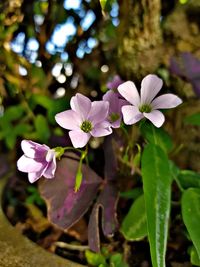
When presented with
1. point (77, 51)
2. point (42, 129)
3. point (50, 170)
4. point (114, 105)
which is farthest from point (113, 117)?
point (77, 51)

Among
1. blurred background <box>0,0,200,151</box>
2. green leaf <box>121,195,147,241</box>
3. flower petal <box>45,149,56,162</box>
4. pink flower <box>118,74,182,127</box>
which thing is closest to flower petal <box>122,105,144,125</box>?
pink flower <box>118,74,182,127</box>

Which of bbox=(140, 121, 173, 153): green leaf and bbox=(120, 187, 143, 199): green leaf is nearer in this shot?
bbox=(140, 121, 173, 153): green leaf

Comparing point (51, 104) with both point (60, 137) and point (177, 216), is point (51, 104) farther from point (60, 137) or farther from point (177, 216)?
point (177, 216)

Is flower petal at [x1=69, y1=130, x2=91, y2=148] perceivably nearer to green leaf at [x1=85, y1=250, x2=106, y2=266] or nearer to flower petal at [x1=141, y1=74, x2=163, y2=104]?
flower petal at [x1=141, y1=74, x2=163, y2=104]

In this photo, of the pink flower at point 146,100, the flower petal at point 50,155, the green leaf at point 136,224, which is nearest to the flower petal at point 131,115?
the pink flower at point 146,100

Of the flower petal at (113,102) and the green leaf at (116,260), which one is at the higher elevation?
the flower petal at (113,102)

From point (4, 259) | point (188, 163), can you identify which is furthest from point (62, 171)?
point (188, 163)

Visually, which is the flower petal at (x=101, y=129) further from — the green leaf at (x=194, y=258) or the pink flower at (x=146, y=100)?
the green leaf at (x=194, y=258)
